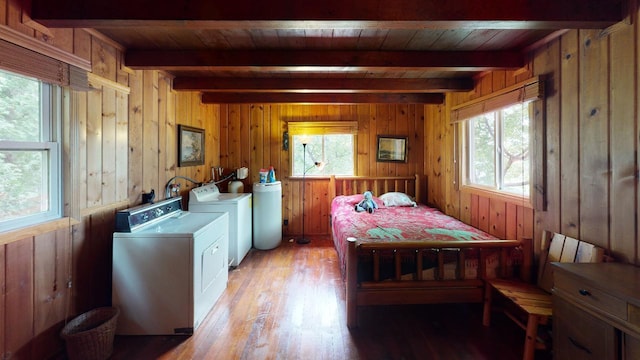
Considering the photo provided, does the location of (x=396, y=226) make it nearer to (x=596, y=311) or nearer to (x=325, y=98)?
(x=596, y=311)

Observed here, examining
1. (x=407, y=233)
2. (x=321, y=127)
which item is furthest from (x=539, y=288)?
(x=321, y=127)

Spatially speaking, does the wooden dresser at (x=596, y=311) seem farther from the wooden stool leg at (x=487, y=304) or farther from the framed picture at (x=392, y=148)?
the framed picture at (x=392, y=148)

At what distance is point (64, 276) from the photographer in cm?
185

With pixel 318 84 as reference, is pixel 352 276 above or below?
below

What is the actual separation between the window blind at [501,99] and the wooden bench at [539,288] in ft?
3.49

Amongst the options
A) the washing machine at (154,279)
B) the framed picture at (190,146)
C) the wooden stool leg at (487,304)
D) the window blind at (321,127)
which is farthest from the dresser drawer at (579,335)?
the framed picture at (190,146)

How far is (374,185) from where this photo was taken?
4488mm

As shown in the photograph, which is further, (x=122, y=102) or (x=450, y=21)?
(x=122, y=102)

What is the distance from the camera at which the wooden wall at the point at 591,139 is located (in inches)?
60.6

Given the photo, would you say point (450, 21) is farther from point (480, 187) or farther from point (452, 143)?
point (452, 143)

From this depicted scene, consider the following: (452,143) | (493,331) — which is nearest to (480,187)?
(452,143)

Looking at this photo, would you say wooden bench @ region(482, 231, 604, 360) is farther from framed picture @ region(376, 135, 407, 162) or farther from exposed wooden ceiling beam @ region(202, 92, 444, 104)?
framed picture @ region(376, 135, 407, 162)

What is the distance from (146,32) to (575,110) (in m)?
3.03

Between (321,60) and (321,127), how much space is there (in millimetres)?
2106
